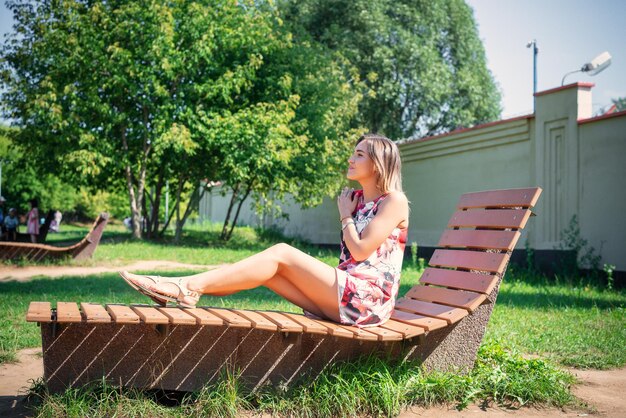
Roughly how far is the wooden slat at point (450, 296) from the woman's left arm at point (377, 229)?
0.67m

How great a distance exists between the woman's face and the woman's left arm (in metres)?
0.23

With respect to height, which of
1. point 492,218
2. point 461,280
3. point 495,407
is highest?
point 492,218

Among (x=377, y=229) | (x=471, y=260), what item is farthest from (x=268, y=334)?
(x=471, y=260)

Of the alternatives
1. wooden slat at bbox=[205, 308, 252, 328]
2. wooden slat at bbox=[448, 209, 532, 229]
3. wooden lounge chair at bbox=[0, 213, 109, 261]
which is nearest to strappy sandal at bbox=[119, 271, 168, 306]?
wooden slat at bbox=[205, 308, 252, 328]

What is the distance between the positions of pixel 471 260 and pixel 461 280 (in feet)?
0.51

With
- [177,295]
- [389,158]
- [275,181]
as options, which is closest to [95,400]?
[177,295]

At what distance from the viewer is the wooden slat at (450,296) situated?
3969mm

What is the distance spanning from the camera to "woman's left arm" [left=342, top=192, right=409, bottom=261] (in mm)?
3750

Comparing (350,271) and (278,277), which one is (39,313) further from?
(350,271)

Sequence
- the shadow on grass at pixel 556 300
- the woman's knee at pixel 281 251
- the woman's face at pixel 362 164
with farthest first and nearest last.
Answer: the shadow on grass at pixel 556 300 → the woman's face at pixel 362 164 → the woman's knee at pixel 281 251

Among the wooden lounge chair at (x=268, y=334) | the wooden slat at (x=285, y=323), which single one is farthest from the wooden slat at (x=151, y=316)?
the wooden slat at (x=285, y=323)

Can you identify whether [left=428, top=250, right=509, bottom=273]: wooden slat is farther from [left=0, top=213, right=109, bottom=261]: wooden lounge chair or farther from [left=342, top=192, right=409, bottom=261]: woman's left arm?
[left=0, top=213, right=109, bottom=261]: wooden lounge chair

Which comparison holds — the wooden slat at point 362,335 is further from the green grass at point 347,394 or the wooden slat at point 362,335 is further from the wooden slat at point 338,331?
the green grass at point 347,394

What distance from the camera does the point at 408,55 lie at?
98.9 feet
